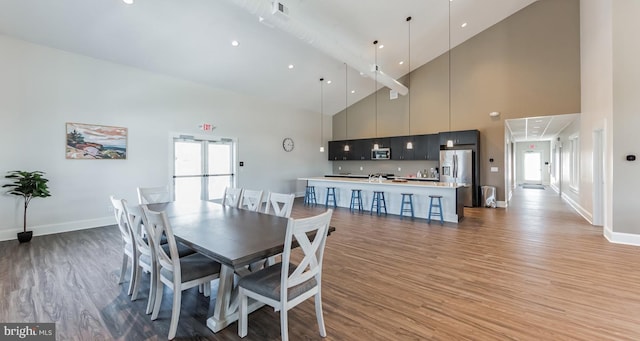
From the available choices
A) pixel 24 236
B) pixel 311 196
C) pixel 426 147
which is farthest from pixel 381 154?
pixel 24 236

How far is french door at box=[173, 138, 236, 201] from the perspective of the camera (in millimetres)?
6484

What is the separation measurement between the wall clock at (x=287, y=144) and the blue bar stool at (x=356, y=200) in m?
3.08

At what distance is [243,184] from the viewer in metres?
7.80

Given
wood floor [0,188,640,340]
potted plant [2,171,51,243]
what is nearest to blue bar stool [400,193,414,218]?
wood floor [0,188,640,340]

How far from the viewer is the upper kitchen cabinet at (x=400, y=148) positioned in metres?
8.59

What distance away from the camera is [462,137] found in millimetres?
7559

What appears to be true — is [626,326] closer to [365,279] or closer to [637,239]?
[365,279]

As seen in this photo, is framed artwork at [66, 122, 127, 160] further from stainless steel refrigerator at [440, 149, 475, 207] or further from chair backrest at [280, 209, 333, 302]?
stainless steel refrigerator at [440, 149, 475, 207]

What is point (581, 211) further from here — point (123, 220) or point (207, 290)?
point (123, 220)

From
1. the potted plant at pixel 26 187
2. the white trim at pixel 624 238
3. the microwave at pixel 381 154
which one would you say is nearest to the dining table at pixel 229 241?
the potted plant at pixel 26 187

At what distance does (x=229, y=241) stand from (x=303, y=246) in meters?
0.60

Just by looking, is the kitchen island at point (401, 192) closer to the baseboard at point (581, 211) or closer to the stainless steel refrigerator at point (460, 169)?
the stainless steel refrigerator at point (460, 169)

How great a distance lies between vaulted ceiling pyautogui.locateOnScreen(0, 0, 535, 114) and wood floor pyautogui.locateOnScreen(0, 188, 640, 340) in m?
3.55

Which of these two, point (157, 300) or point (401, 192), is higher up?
point (401, 192)
